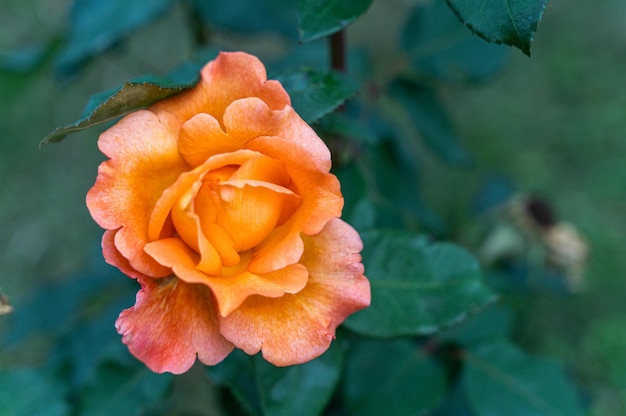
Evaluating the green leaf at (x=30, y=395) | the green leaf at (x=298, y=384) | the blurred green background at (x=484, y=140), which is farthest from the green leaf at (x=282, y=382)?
the blurred green background at (x=484, y=140)

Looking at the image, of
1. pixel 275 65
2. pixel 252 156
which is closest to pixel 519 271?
pixel 275 65

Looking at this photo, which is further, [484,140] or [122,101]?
[484,140]

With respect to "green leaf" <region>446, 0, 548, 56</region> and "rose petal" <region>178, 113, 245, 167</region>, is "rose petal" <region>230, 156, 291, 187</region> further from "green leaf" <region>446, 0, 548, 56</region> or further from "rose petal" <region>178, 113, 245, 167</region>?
"green leaf" <region>446, 0, 548, 56</region>

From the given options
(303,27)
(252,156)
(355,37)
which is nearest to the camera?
(252,156)

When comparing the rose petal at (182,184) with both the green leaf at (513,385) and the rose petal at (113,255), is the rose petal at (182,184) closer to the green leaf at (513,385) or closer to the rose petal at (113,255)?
the rose petal at (113,255)

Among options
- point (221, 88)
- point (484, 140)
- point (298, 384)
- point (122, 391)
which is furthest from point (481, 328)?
point (484, 140)

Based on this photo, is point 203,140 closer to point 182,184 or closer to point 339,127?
point 182,184

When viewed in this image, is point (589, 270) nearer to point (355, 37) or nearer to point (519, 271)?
point (519, 271)
